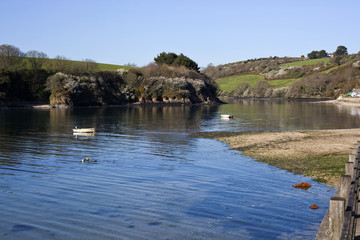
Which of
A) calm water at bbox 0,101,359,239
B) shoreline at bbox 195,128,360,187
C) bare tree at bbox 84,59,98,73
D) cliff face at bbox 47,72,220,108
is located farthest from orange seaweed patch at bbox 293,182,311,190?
bare tree at bbox 84,59,98,73

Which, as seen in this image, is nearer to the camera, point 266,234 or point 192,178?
point 266,234

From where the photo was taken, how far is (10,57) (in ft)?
487

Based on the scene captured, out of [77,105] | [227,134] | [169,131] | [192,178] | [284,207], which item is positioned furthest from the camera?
[77,105]

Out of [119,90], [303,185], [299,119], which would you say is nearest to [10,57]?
[119,90]

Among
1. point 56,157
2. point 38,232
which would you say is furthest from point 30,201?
point 56,157

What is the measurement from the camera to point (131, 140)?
173 feet

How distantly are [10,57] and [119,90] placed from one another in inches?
1797

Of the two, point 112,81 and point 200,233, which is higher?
point 112,81

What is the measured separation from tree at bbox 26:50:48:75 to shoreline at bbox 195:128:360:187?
119 m

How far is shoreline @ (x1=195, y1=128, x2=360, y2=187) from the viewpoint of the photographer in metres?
28.9

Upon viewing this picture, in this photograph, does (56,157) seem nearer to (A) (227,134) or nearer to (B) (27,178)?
(B) (27,178)

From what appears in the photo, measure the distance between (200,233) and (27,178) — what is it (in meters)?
16.8

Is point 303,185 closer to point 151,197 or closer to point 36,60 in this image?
point 151,197

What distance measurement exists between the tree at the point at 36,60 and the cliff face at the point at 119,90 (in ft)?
41.3
